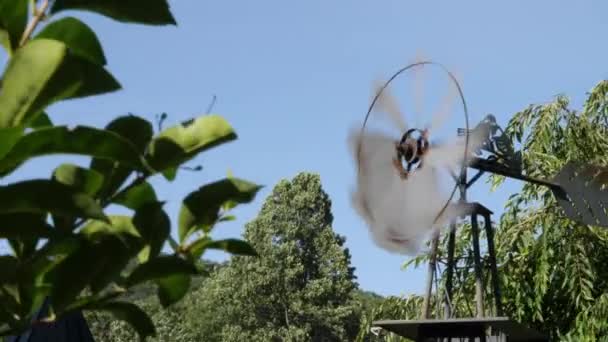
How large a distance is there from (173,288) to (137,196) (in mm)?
146

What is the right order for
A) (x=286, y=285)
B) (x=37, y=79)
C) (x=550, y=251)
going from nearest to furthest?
1. (x=37, y=79)
2. (x=550, y=251)
3. (x=286, y=285)

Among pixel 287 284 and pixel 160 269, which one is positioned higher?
pixel 287 284

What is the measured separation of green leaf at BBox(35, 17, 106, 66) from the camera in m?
0.79

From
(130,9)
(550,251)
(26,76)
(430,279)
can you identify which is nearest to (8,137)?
(26,76)

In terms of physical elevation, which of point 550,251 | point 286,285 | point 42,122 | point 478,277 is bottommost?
point 42,122

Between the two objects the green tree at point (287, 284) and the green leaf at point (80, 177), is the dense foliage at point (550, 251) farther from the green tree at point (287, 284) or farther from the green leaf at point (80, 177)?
the green tree at point (287, 284)

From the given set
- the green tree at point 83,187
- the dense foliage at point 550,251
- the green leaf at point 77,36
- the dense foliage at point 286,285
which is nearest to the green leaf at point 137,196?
the green tree at point 83,187

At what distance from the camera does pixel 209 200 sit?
32.7 inches

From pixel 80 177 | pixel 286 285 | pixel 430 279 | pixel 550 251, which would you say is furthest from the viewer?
pixel 286 285

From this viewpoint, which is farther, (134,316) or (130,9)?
(134,316)

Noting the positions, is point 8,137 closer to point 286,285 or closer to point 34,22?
point 34,22

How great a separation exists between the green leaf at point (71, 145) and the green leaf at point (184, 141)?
1.0 inches

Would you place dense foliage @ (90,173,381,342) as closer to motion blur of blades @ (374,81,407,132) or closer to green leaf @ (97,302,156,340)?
motion blur of blades @ (374,81,407,132)

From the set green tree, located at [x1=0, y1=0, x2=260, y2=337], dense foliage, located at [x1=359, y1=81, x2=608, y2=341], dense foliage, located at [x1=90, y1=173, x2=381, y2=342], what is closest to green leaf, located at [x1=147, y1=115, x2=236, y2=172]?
green tree, located at [x1=0, y1=0, x2=260, y2=337]
